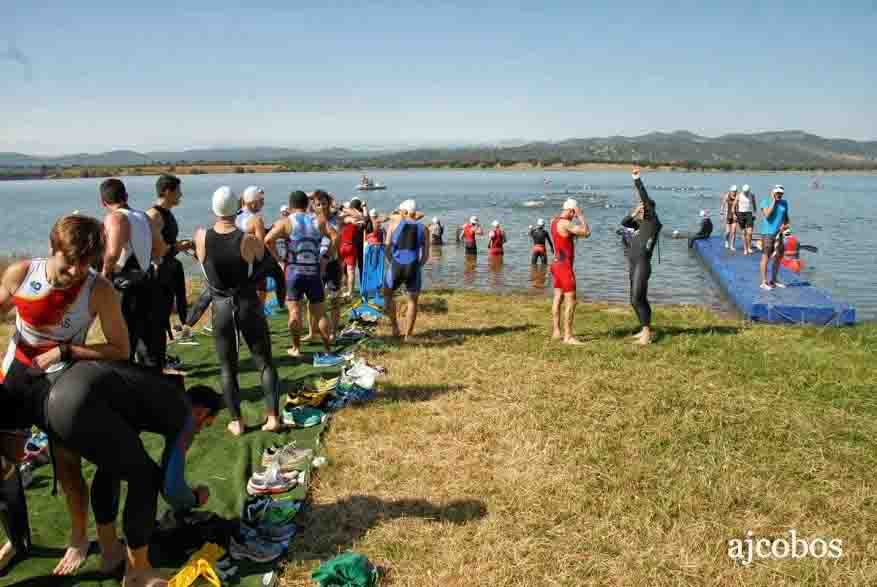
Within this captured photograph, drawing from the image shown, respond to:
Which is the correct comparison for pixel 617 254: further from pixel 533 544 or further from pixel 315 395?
pixel 533 544

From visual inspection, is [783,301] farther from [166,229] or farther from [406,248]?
[166,229]

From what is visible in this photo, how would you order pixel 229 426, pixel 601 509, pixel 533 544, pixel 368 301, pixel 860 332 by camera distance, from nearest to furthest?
pixel 533 544 < pixel 601 509 < pixel 229 426 < pixel 860 332 < pixel 368 301

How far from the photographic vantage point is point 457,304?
12.7 metres

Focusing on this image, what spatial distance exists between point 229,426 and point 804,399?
245 inches

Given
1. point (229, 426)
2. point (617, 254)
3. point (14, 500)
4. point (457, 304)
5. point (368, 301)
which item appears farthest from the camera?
point (617, 254)

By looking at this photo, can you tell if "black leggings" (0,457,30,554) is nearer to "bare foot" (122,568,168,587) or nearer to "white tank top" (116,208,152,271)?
"bare foot" (122,568,168,587)

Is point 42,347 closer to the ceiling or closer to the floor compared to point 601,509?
closer to the ceiling

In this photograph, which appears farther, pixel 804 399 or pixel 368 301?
pixel 368 301

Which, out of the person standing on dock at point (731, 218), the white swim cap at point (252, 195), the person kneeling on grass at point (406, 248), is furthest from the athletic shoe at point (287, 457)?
the person standing on dock at point (731, 218)

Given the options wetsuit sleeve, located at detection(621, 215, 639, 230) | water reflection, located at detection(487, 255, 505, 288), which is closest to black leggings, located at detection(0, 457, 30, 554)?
wetsuit sleeve, located at detection(621, 215, 639, 230)

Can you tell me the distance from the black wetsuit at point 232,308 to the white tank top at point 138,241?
0.68 meters

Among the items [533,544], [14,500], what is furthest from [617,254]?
[14,500]

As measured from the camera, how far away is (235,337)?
542 centimetres

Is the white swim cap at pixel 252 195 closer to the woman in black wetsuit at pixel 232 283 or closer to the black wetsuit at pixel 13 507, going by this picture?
the woman in black wetsuit at pixel 232 283
